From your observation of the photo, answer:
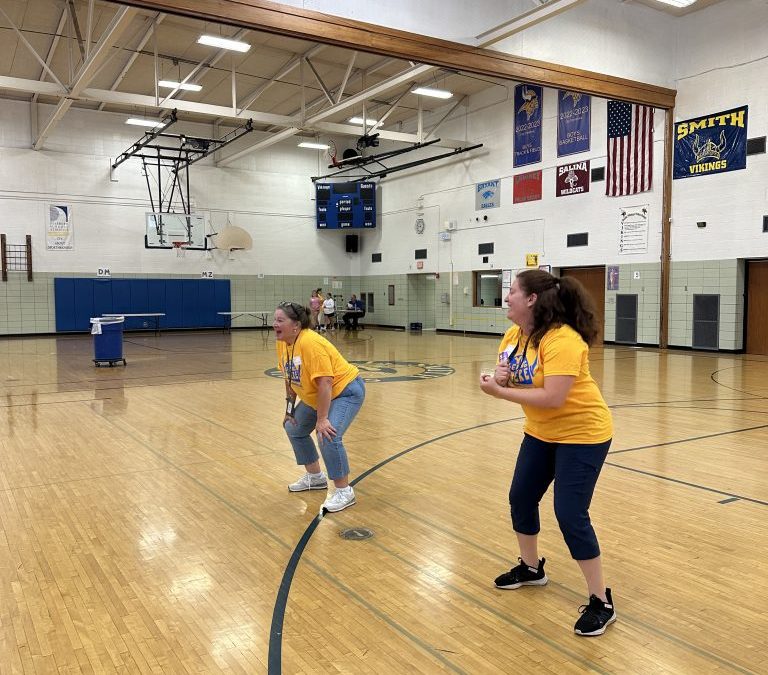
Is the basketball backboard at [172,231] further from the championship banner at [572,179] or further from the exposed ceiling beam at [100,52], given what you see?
the championship banner at [572,179]

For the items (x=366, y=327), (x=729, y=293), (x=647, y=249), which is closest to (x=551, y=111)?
(x=647, y=249)

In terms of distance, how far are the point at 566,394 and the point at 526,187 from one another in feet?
56.4

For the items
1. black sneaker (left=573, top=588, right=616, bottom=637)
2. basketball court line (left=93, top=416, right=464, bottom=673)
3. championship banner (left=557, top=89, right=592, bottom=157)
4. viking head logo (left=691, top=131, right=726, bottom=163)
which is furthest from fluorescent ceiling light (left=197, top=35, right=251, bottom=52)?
black sneaker (left=573, top=588, right=616, bottom=637)

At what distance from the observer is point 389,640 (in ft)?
8.66

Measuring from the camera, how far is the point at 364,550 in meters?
3.60

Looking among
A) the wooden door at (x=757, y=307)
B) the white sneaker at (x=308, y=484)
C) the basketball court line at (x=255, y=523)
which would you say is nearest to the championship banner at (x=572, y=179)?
the wooden door at (x=757, y=307)

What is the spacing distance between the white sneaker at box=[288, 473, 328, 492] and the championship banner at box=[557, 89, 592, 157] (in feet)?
48.1

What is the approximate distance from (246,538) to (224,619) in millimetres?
966

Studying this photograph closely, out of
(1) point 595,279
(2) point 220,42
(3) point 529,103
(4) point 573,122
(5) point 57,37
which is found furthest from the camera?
(3) point 529,103

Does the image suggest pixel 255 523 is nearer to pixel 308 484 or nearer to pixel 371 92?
pixel 308 484

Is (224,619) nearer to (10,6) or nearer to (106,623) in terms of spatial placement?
(106,623)

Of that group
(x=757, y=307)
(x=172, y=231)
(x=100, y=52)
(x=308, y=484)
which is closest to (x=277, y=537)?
(x=308, y=484)

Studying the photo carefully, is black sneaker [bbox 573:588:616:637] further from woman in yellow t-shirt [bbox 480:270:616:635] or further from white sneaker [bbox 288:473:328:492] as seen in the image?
white sneaker [bbox 288:473:328:492]

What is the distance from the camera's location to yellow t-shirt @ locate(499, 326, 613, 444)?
101 inches
